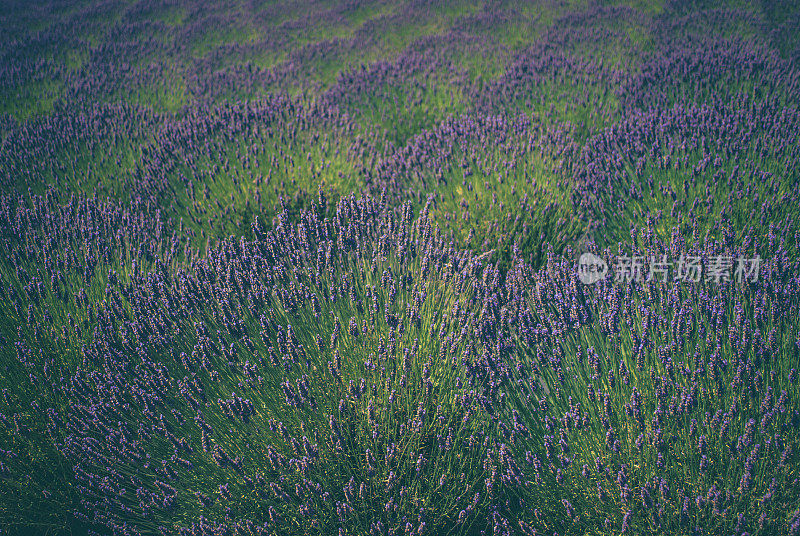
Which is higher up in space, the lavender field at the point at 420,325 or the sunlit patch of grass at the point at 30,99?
the sunlit patch of grass at the point at 30,99

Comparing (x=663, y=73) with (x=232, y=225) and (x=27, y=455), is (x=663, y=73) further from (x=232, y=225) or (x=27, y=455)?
(x=27, y=455)
